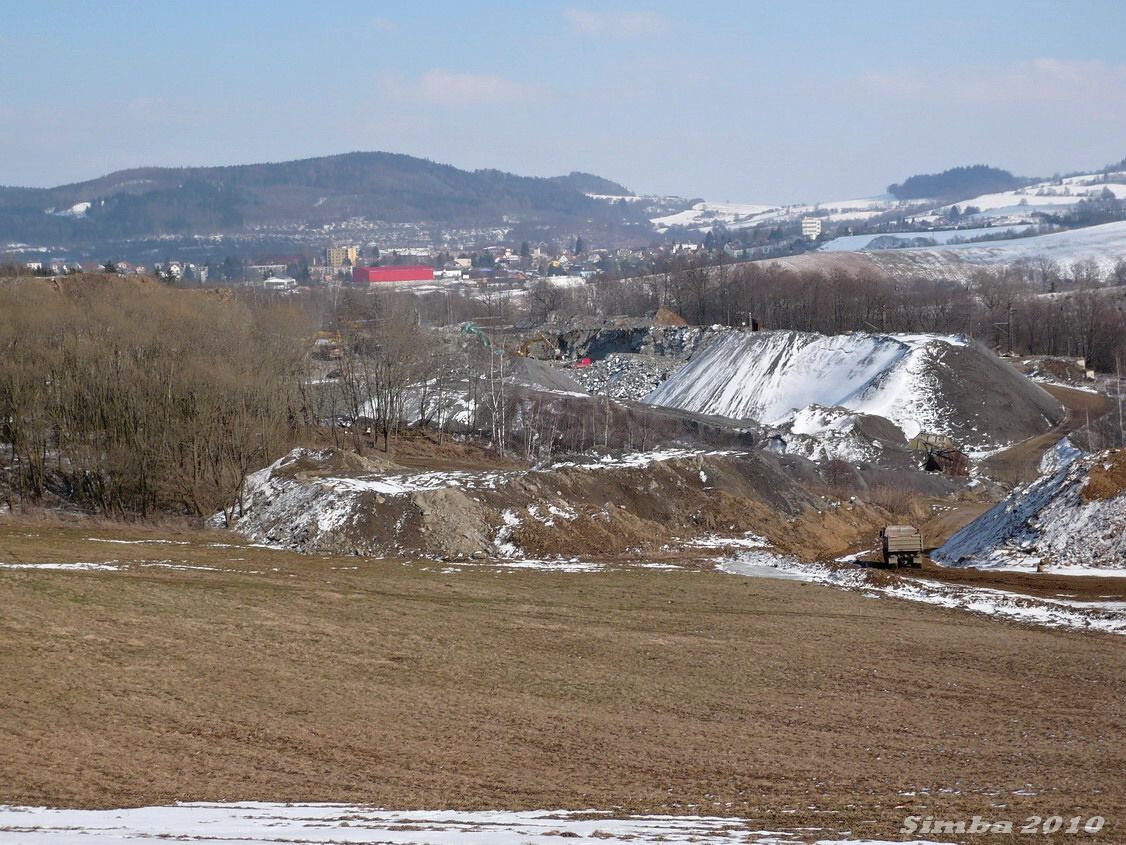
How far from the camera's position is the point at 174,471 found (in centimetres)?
4656

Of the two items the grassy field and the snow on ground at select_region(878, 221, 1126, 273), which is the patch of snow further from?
the snow on ground at select_region(878, 221, 1126, 273)

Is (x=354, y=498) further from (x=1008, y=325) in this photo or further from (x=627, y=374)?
(x=1008, y=325)

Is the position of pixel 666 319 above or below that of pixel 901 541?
above

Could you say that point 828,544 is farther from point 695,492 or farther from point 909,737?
point 909,737

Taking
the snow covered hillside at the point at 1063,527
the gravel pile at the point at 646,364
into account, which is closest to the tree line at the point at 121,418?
the snow covered hillside at the point at 1063,527

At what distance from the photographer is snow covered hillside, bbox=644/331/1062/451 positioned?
66.2m

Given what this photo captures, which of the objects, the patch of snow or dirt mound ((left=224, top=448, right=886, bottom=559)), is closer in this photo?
the patch of snow

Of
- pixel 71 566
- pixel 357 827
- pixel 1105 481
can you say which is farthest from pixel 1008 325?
pixel 357 827

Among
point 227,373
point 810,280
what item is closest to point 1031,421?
point 227,373

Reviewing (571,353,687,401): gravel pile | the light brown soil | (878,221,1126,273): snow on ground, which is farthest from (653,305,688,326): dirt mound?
(878,221,1126,273): snow on ground

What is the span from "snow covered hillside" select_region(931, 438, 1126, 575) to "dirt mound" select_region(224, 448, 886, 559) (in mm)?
5623

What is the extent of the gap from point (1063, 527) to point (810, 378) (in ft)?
140

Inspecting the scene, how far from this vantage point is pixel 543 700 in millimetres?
19641

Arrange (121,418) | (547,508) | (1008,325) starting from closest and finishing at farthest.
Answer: (547,508)
(121,418)
(1008,325)
